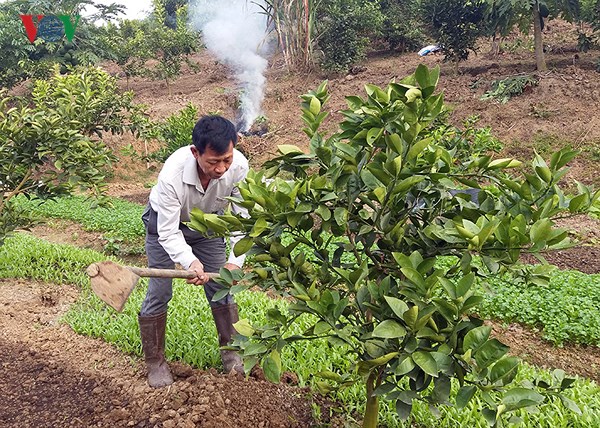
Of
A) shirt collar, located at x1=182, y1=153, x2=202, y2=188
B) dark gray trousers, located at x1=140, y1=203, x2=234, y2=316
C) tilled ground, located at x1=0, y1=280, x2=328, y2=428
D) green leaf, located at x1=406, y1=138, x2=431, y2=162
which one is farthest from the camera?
dark gray trousers, located at x1=140, y1=203, x2=234, y2=316

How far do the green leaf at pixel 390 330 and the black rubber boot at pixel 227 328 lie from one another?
205cm

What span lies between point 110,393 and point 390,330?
2458mm

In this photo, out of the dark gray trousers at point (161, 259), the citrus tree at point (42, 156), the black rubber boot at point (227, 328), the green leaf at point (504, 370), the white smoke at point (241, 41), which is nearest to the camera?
the green leaf at point (504, 370)

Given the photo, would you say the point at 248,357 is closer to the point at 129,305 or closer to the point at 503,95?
the point at 129,305

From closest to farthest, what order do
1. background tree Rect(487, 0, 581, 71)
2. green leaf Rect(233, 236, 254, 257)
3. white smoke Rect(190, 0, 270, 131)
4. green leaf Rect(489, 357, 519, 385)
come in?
green leaf Rect(489, 357, 519, 385) → green leaf Rect(233, 236, 254, 257) → background tree Rect(487, 0, 581, 71) → white smoke Rect(190, 0, 270, 131)

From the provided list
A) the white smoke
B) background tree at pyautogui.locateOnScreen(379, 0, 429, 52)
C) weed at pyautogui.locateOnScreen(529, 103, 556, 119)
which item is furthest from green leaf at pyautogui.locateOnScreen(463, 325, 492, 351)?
background tree at pyautogui.locateOnScreen(379, 0, 429, 52)

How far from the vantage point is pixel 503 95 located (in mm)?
11602

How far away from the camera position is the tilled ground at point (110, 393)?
9.20 ft

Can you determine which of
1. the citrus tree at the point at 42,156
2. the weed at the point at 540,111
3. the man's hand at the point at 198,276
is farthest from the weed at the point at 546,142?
the man's hand at the point at 198,276

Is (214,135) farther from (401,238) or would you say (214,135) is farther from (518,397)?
(518,397)

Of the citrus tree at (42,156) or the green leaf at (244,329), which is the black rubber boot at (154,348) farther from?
the citrus tree at (42,156)

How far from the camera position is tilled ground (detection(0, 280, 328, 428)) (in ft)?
9.20

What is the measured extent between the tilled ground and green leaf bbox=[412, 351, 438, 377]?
59.2 inches

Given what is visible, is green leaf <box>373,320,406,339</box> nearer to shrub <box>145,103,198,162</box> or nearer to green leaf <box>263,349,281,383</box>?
green leaf <box>263,349,281,383</box>
